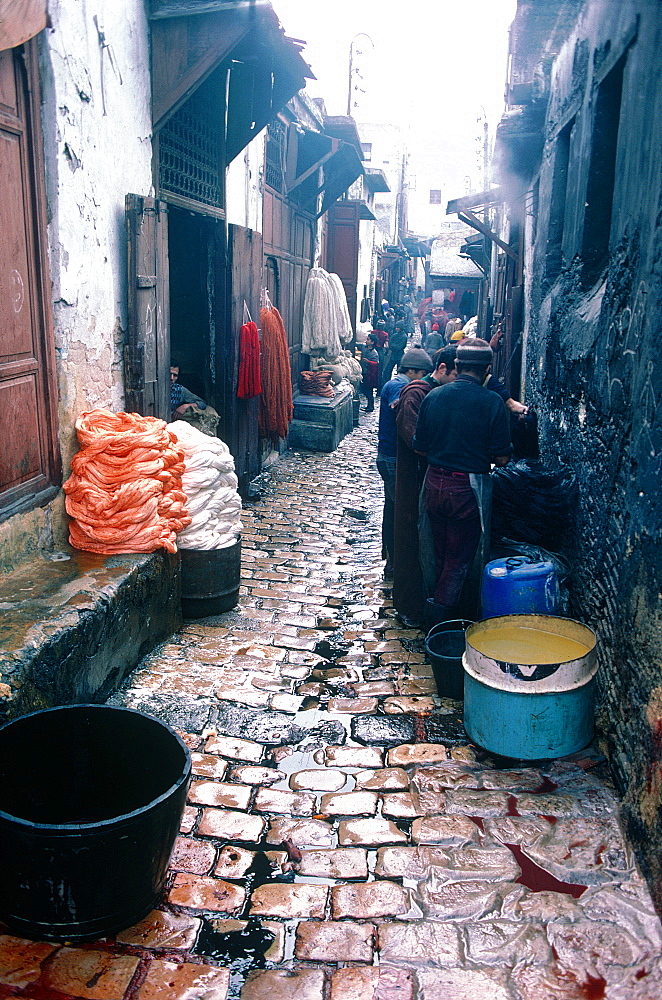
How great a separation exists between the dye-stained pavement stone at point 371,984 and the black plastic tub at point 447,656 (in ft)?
6.95

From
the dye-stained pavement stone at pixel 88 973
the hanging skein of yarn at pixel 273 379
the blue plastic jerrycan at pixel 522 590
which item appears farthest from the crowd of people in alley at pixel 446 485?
the hanging skein of yarn at pixel 273 379

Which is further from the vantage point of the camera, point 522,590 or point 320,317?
point 320,317

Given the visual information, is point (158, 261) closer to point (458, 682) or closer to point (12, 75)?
point (12, 75)

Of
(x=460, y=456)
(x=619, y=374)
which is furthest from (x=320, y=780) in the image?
(x=619, y=374)

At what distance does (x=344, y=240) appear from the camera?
1908cm

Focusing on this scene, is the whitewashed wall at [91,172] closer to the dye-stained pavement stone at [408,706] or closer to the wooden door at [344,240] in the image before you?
the dye-stained pavement stone at [408,706]

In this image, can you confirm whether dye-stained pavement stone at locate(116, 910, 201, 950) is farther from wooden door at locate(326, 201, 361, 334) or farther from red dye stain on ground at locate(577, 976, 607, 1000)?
wooden door at locate(326, 201, 361, 334)

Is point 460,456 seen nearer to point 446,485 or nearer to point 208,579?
point 446,485

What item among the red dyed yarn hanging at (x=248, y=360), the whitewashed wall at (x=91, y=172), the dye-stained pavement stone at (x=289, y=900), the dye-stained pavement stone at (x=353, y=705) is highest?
the whitewashed wall at (x=91, y=172)

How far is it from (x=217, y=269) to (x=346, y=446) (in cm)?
579

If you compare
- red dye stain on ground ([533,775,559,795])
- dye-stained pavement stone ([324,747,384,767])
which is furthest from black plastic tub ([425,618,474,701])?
red dye stain on ground ([533,775,559,795])

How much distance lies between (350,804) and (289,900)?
28.1 inches

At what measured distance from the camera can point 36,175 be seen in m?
4.58

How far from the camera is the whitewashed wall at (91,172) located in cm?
486
